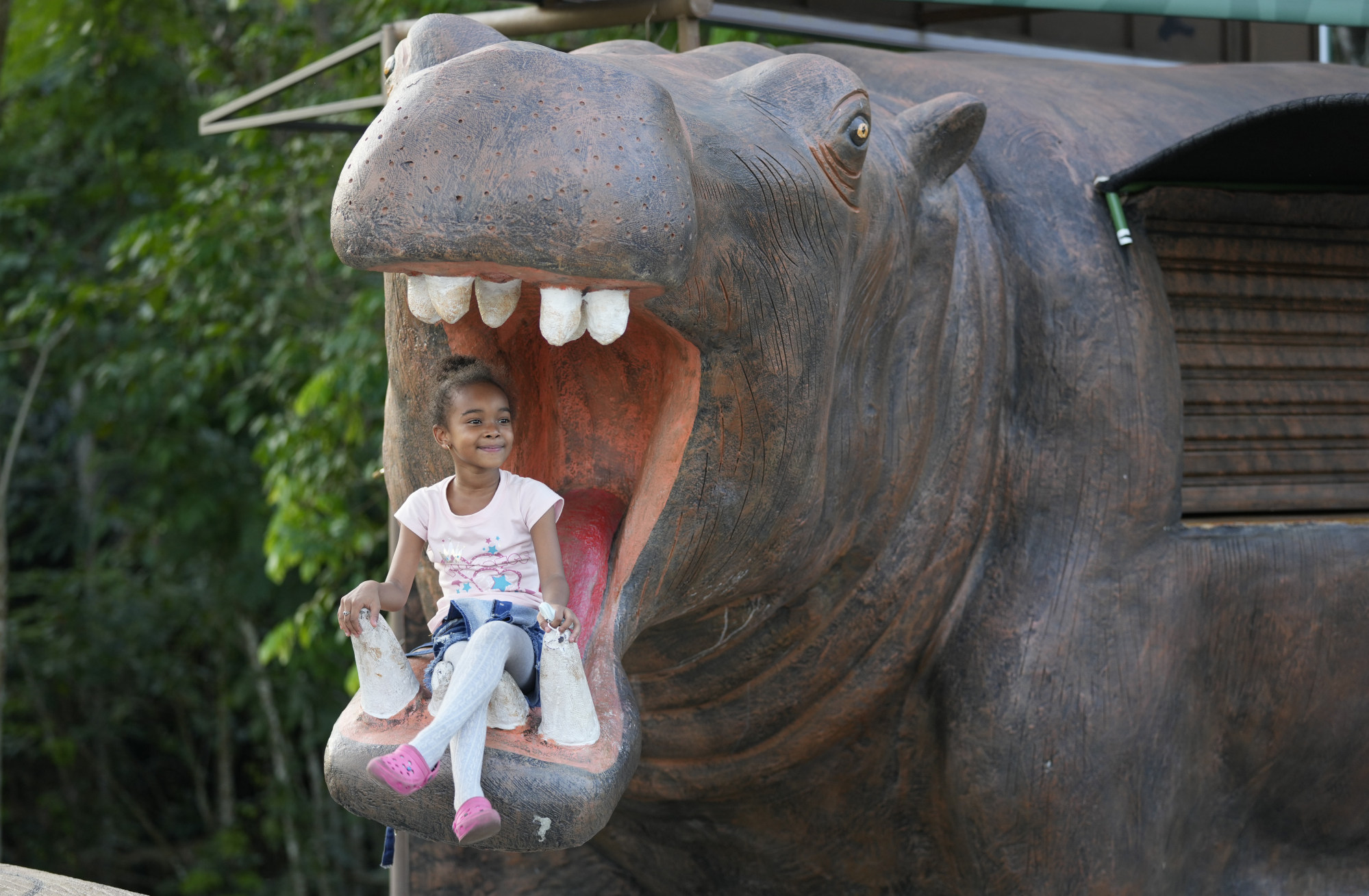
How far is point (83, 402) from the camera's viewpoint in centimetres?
698

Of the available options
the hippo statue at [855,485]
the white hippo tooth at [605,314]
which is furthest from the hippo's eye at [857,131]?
the white hippo tooth at [605,314]

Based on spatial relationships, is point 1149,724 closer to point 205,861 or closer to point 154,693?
point 205,861

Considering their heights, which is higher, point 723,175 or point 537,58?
point 537,58

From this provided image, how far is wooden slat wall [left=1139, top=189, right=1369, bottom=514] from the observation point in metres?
2.20

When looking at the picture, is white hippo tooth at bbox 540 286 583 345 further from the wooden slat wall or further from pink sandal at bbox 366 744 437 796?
the wooden slat wall

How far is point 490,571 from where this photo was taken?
1671 mm

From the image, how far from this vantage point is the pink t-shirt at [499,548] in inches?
65.5

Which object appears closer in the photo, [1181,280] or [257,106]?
[1181,280]

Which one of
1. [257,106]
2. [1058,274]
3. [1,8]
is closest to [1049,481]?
[1058,274]

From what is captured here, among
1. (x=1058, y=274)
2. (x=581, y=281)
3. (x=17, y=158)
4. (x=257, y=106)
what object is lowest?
(x=17, y=158)

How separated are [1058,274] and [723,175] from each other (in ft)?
2.34

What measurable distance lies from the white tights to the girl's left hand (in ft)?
0.19

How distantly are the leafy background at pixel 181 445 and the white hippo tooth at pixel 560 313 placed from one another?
2903 millimetres

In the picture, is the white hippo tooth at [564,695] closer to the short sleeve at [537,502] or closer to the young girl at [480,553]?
the young girl at [480,553]
